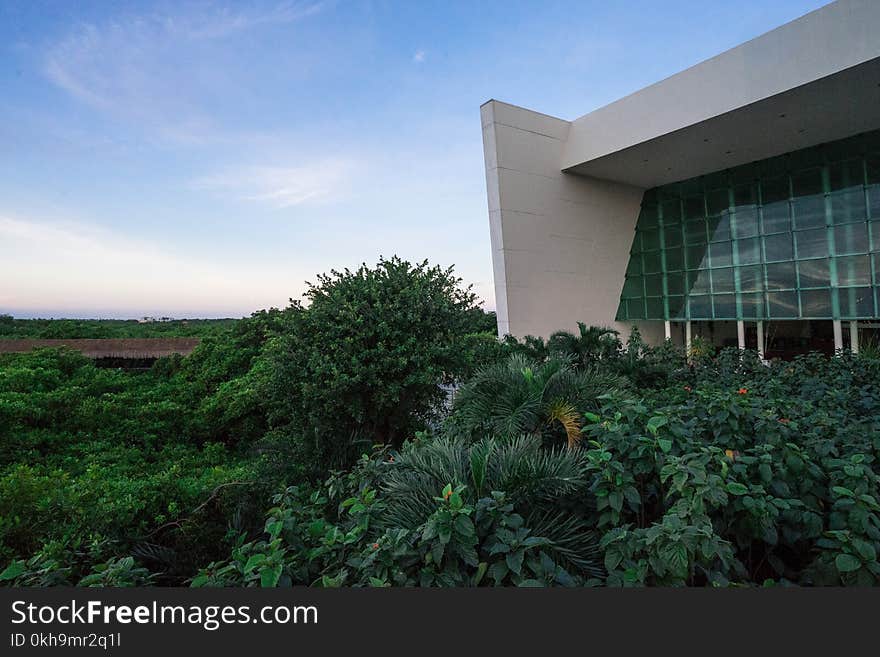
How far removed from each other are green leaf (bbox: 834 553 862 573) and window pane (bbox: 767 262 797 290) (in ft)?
57.3

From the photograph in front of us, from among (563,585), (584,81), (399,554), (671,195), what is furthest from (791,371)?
(671,195)

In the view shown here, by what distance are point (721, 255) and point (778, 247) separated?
5.83 feet

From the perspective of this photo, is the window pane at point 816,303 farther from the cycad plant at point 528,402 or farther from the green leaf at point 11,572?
the green leaf at point 11,572

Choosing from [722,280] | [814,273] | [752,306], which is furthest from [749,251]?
[814,273]

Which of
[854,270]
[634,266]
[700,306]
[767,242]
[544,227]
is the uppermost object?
[544,227]

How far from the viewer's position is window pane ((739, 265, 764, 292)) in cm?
1641

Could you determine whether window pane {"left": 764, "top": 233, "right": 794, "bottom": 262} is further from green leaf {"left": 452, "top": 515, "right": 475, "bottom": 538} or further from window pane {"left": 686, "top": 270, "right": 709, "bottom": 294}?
green leaf {"left": 452, "top": 515, "right": 475, "bottom": 538}

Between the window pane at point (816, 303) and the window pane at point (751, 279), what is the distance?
1315 millimetres

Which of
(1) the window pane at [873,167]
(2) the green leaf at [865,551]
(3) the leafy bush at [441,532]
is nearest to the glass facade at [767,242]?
(1) the window pane at [873,167]

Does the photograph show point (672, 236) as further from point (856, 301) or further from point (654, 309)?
point (856, 301)

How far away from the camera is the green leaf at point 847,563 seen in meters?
1.81

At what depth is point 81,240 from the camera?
1173cm

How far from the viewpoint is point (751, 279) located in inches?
654

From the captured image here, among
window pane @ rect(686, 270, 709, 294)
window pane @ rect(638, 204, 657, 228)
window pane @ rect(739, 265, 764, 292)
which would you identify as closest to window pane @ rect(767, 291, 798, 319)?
window pane @ rect(739, 265, 764, 292)
